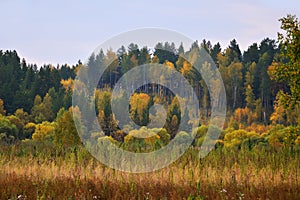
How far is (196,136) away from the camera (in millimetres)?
29906

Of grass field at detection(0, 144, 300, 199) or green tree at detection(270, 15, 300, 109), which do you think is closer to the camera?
grass field at detection(0, 144, 300, 199)

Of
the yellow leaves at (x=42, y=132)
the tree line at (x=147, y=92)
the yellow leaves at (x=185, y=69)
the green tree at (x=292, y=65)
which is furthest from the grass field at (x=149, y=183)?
the yellow leaves at (x=185, y=69)

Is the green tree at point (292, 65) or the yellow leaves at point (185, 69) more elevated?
the yellow leaves at point (185, 69)

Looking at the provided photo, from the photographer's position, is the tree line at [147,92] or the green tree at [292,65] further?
the tree line at [147,92]

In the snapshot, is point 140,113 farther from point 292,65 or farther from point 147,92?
point 292,65

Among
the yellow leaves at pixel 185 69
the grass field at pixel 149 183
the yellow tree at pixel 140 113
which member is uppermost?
the yellow leaves at pixel 185 69

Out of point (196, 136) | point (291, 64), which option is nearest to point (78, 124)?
point (196, 136)

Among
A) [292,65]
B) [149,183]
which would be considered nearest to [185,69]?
[292,65]

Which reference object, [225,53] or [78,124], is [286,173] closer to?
[78,124]

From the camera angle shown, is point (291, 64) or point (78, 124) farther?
point (78, 124)

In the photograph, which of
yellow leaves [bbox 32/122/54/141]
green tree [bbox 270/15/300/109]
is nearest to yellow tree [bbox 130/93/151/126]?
yellow leaves [bbox 32/122/54/141]

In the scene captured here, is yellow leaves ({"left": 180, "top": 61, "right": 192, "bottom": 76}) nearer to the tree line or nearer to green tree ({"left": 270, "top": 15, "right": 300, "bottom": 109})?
the tree line

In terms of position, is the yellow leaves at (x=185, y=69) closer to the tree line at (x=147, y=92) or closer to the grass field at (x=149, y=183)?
the tree line at (x=147, y=92)

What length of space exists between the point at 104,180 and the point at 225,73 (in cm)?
6287
